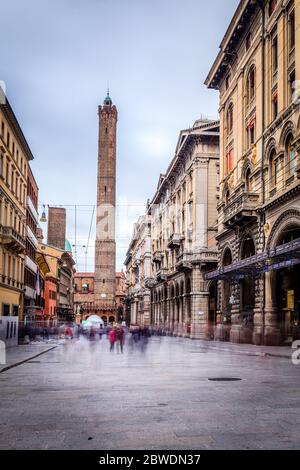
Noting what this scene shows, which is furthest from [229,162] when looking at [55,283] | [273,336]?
[55,283]

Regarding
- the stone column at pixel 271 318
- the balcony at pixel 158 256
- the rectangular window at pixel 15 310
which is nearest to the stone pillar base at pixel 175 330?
the balcony at pixel 158 256

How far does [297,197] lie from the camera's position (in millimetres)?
29984

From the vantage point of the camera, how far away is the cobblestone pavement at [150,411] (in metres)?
7.86

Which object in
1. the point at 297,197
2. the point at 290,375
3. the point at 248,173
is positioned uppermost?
the point at 248,173

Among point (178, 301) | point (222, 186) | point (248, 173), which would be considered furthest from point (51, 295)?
point (248, 173)

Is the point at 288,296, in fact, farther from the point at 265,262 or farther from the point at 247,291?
the point at 247,291

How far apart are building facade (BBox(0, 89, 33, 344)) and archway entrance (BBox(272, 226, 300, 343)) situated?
16331 mm

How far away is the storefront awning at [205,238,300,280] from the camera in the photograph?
28.0m

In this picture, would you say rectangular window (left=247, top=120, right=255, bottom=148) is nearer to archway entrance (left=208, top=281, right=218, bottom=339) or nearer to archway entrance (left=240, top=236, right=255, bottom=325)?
archway entrance (left=240, top=236, right=255, bottom=325)

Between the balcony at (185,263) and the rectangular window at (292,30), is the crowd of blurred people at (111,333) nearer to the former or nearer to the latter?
the balcony at (185,263)

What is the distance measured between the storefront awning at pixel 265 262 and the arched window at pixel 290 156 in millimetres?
4469
